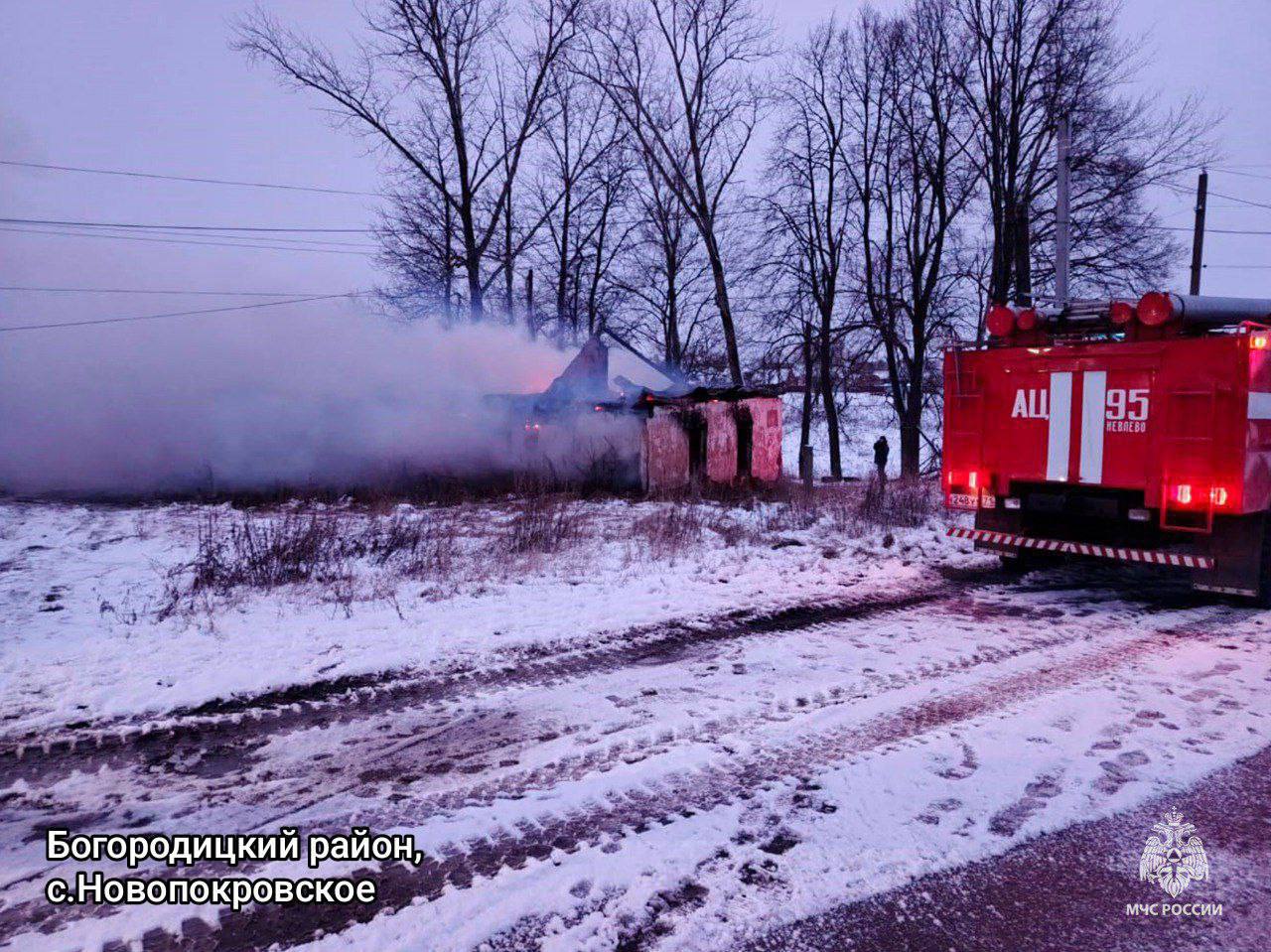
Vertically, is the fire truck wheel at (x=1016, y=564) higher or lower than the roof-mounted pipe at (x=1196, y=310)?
lower

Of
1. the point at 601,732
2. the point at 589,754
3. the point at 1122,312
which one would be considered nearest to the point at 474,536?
the point at 601,732

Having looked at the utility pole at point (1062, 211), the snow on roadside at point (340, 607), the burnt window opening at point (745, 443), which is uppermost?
the utility pole at point (1062, 211)

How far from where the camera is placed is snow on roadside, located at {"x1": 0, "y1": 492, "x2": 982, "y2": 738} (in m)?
5.28

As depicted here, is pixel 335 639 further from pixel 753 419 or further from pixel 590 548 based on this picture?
pixel 753 419

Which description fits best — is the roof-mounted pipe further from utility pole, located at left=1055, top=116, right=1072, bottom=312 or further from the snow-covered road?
utility pole, located at left=1055, top=116, right=1072, bottom=312

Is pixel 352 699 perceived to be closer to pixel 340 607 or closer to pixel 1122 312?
pixel 340 607

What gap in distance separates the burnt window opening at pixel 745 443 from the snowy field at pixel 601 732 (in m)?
11.0

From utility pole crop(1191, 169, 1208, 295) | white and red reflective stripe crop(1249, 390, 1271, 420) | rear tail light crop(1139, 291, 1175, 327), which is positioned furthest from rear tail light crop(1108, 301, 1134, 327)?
utility pole crop(1191, 169, 1208, 295)

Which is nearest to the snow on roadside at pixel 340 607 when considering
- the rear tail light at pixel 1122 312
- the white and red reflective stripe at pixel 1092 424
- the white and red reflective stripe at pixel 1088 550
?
the white and red reflective stripe at pixel 1088 550

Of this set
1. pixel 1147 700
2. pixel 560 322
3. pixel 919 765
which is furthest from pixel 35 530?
pixel 560 322

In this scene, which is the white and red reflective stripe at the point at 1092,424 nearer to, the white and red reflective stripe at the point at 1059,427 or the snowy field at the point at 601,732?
the white and red reflective stripe at the point at 1059,427

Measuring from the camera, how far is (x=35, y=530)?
12.4m

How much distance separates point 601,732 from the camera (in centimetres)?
440

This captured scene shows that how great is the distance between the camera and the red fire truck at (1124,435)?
693 cm
